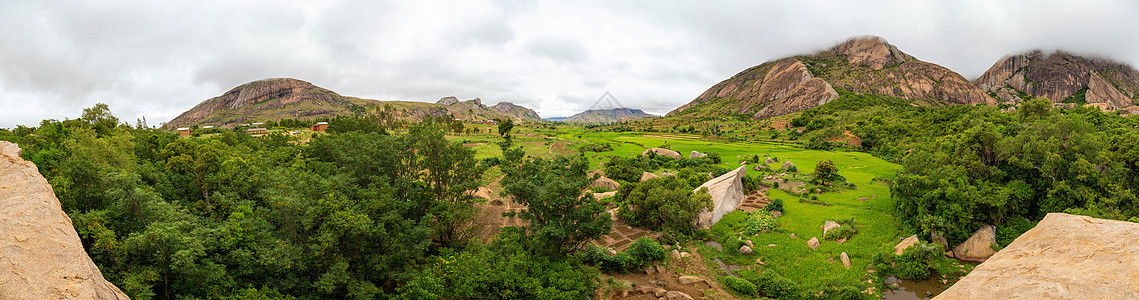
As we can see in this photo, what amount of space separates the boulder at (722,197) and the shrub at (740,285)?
841 cm

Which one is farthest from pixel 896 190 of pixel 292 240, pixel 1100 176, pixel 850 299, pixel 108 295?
pixel 108 295

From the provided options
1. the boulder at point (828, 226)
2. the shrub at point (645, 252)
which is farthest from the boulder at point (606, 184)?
the boulder at point (828, 226)

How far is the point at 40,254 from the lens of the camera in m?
8.99

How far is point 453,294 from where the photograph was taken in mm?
15992

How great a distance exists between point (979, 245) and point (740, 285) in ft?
47.2

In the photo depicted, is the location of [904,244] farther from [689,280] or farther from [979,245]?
[689,280]

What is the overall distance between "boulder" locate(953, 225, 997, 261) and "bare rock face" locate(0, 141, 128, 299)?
37289 mm

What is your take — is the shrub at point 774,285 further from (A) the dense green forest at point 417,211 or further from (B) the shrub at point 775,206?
(B) the shrub at point 775,206

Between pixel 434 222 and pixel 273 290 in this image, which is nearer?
pixel 273 290

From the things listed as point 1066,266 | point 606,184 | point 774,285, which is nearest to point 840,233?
point 774,285

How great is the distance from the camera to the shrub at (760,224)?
27.9 meters

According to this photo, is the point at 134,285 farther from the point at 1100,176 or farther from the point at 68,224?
the point at 1100,176

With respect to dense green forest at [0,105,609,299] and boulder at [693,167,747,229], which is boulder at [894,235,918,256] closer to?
boulder at [693,167,747,229]

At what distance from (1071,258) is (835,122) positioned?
10677 cm
